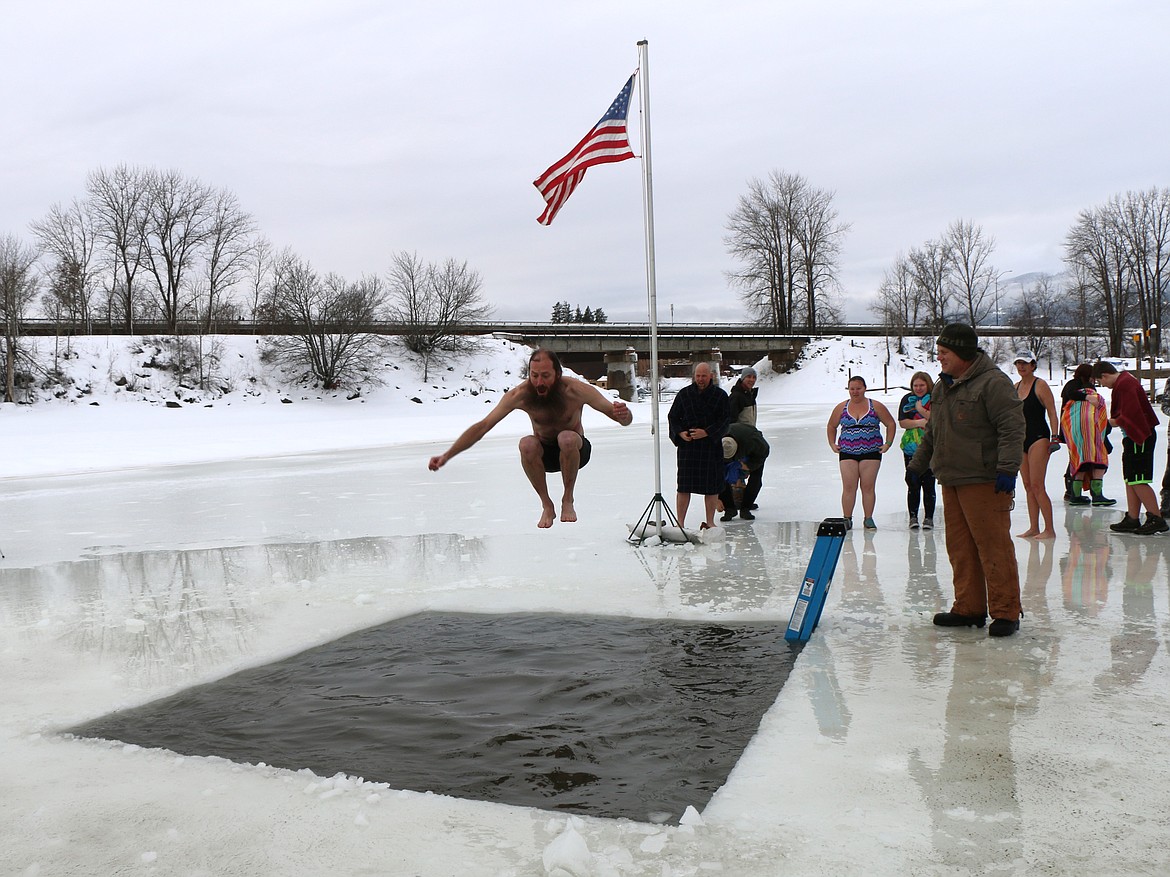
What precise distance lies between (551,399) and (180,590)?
3.68 m

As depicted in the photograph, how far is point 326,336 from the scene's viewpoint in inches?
1716

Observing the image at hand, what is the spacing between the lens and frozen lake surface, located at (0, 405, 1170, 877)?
131 inches

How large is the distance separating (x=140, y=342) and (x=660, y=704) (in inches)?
1693

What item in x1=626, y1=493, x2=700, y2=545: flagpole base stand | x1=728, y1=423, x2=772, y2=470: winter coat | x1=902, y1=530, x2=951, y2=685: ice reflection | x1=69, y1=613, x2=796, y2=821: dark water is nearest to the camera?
x1=69, y1=613, x2=796, y2=821: dark water

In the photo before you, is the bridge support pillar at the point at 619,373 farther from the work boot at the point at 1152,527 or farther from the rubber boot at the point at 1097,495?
the work boot at the point at 1152,527

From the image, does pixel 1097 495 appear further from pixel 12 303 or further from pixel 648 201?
pixel 12 303

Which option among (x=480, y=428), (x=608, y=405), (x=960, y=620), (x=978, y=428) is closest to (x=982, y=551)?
(x=960, y=620)

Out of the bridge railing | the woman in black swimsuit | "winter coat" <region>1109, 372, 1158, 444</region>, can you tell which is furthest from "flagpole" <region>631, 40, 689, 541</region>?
the bridge railing

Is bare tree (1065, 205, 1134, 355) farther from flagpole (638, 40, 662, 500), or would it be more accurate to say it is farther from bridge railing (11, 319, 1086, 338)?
flagpole (638, 40, 662, 500)

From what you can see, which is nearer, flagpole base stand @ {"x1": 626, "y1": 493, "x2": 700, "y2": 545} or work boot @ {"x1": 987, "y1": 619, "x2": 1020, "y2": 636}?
work boot @ {"x1": 987, "y1": 619, "x2": 1020, "y2": 636}

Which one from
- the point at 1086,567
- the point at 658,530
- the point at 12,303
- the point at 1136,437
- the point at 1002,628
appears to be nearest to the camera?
the point at 1002,628

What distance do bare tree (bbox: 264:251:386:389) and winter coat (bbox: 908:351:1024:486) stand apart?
38.6 meters

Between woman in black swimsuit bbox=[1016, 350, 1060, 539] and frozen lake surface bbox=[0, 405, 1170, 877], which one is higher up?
woman in black swimsuit bbox=[1016, 350, 1060, 539]

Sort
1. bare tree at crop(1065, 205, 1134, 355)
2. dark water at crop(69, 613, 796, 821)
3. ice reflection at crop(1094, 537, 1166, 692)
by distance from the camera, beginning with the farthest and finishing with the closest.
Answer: bare tree at crop(1065, 205, 1134, 355) < ice reflection at crop(1094, 537, 1166, 692) < dark water at crop(69, 613, 796, 821)
